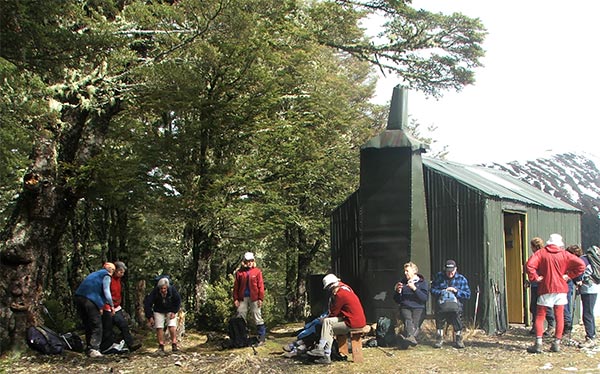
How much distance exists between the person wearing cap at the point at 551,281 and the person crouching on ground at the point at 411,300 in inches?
71.5

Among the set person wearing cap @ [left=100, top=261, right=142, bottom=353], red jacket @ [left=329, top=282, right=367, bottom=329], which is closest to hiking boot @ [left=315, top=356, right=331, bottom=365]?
red jacket @ [left=329, top=282, right=367, bottom=329]

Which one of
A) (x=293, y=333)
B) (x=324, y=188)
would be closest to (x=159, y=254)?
(x=324, y=188)

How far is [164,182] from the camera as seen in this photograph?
13250 millimetres

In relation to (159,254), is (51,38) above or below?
above

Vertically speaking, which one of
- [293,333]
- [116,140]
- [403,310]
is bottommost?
[293,333]

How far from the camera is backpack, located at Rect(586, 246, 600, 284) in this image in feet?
35.0

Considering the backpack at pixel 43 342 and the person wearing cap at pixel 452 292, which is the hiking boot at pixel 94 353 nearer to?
the backpack at pixel 43 342

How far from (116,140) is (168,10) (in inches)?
269

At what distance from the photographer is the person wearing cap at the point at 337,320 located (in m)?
8.95

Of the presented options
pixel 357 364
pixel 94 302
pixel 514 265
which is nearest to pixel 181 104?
pixel 94 302

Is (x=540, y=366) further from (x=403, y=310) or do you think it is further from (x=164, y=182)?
(x=164, y=182)

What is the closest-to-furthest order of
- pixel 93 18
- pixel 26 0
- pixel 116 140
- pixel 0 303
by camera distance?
pixel 26 0 < pixel 93 18 < pixel 0 303 < pixel 116 140

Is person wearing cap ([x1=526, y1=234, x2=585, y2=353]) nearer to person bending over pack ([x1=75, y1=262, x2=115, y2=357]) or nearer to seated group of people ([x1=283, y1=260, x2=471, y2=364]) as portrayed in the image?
seated group of people ([x1=283, y1=260, x2=471, y2=364])

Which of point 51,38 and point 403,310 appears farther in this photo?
point 403,310
